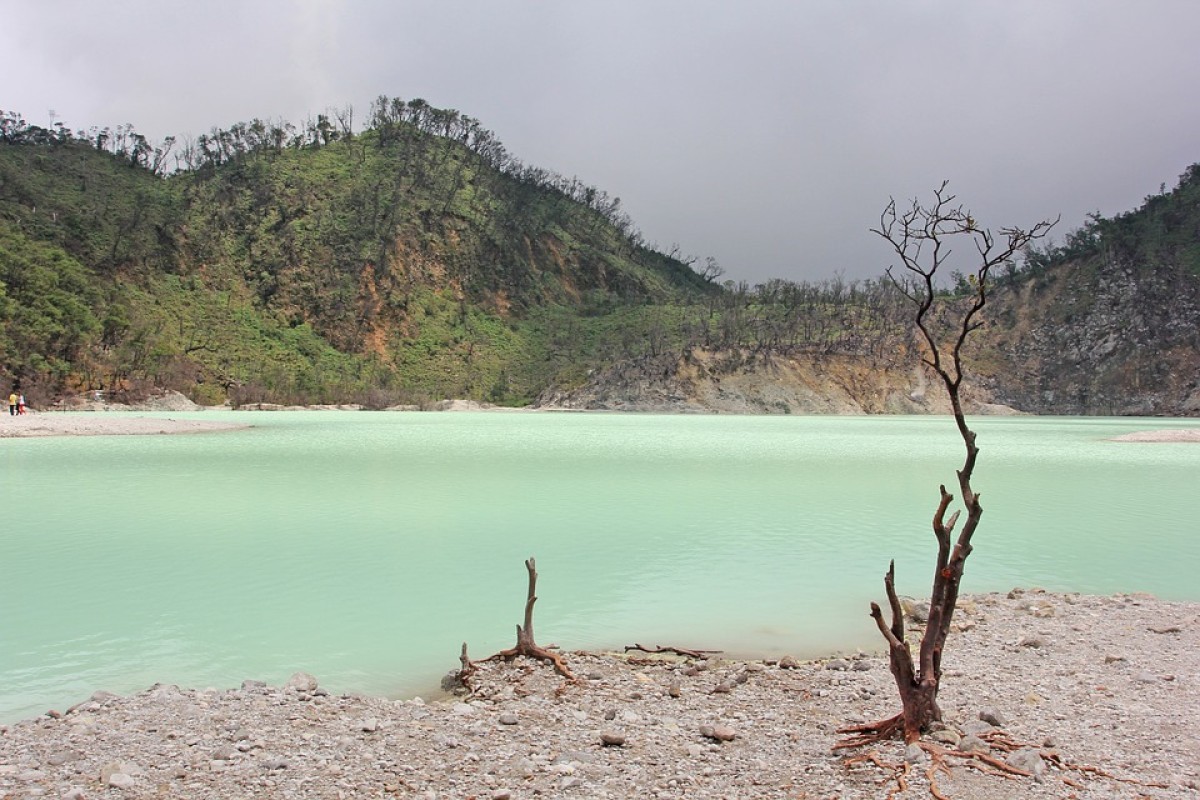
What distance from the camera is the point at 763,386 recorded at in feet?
245

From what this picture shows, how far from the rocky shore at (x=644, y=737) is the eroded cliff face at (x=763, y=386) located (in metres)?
67.6

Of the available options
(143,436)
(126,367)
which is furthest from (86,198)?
(143,436)

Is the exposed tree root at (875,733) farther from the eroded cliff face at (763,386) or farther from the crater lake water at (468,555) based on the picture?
the eroded cliff face at (763,386)

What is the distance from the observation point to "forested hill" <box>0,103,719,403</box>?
6112cm

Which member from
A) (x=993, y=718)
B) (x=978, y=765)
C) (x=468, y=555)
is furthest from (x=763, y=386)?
(x=978, y=765)

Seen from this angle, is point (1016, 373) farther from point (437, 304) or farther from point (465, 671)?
point (465, 671)

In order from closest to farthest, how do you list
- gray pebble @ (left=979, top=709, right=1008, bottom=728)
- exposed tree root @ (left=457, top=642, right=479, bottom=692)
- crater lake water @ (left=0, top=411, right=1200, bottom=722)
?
1. gray pebble @ (left=979, top=709, right=1008, bottom=728)
2. exposed tree root @ (left=457, top=642, right=479, bottom=692)
3. crater lake water @ (left=0, top=411, right=1200, bottom=722)

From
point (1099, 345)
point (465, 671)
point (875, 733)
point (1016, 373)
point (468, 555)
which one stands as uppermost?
point (1099, 345)

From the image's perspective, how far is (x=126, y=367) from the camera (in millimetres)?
58594

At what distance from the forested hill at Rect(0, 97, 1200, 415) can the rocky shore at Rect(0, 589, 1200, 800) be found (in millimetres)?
60161

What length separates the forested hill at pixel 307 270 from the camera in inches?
2406

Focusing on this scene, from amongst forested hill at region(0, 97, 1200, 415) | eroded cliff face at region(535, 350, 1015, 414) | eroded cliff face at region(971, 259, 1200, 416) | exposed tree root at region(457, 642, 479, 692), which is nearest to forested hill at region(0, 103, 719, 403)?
forested hill at region(0, 97, 1200, 415)

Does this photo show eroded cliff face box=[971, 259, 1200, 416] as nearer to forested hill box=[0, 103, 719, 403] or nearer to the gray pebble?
A: forested hill box=[0, 103, 719, 403]

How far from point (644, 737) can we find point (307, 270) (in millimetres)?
87329
